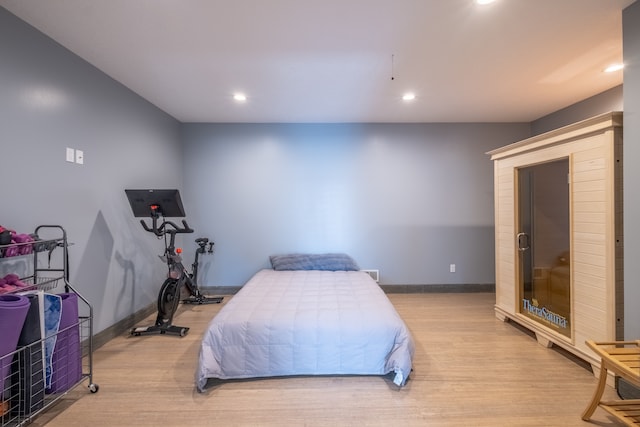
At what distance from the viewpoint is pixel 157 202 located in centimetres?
282

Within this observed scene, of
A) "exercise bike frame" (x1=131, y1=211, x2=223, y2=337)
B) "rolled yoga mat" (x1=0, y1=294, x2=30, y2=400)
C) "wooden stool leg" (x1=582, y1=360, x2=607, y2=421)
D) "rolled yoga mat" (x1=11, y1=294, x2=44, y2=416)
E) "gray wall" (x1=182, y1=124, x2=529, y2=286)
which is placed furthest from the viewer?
"gray wall" (x1=182, y1=124, x2=529, y2=286)

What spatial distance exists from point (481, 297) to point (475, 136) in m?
2.42

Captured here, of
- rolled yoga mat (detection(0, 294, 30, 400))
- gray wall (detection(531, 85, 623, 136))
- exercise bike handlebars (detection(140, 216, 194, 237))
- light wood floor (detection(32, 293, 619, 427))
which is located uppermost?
gray wall (detection(531, 85, 623, 136))

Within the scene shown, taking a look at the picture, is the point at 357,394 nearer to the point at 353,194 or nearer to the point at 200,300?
the point at 200,300

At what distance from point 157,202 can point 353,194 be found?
2.62 metres

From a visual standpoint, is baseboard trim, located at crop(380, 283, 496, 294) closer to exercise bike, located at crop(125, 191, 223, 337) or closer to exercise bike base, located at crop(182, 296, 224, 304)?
exercise bike base, located at crop(182, 296, 224, 304)

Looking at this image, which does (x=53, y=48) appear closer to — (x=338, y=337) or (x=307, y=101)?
(x=307, y=101)

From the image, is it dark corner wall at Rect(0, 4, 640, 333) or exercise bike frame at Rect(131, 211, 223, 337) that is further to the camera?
dark corner wall at Rect(0, 4, 640, 333)

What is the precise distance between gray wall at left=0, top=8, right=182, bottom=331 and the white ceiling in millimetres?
239

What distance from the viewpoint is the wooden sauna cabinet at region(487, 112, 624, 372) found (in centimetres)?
202

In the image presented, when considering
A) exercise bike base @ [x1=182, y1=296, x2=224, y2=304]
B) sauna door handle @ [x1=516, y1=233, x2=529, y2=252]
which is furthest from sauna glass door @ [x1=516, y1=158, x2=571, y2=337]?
exercise bike base @ [x1=182, y1=296, x2=224, y2=304]

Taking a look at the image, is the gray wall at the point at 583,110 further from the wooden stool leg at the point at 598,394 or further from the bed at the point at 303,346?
the bed at the point at 303,346

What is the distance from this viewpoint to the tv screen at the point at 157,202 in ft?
9.09

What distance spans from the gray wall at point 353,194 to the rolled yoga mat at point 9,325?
2.77 m
